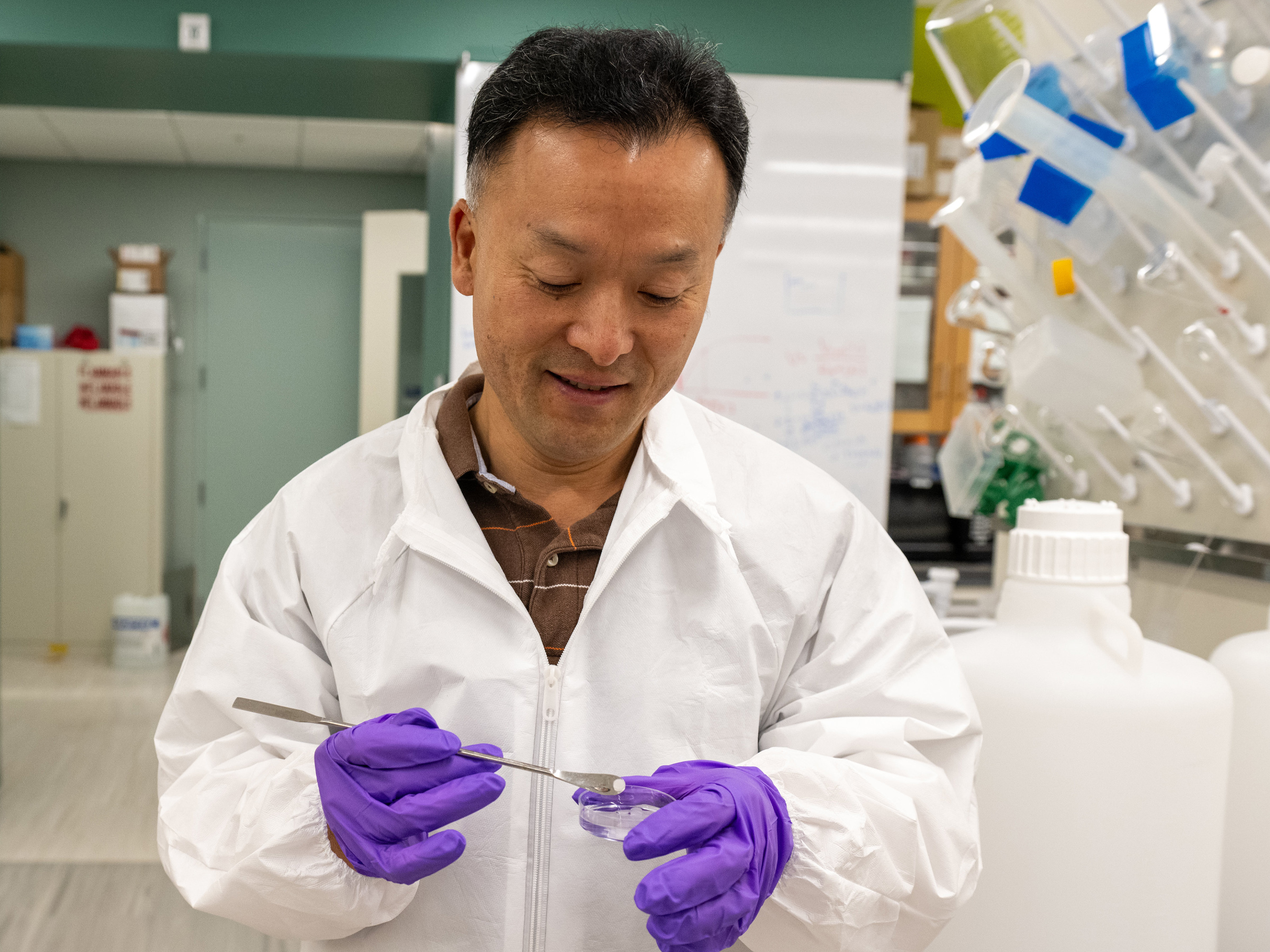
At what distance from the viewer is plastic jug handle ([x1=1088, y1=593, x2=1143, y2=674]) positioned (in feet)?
2.78

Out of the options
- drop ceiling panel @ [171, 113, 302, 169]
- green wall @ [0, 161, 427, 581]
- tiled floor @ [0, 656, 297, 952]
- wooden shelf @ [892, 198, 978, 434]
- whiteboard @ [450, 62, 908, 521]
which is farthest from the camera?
green wall @ [0, 161, 427, 581]

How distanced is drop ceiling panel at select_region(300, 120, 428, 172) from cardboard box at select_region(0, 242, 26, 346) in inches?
59.7

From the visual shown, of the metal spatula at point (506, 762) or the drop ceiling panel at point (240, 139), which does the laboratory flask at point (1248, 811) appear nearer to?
the metal spatula at point (506, 762)

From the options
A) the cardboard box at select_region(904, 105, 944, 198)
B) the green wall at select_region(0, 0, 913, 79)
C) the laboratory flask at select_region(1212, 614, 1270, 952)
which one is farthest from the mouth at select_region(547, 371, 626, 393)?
the cardboard box at select_region(904, 105, 944, 198)

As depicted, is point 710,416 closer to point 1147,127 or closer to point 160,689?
point 1147,127

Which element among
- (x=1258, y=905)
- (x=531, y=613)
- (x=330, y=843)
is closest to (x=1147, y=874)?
(x=1258, y=905)

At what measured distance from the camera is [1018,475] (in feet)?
5.21

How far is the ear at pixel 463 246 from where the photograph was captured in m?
0.86

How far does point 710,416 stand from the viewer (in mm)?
975

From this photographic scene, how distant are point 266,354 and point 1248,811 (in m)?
5.39

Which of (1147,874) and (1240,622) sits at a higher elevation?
(1240,622)

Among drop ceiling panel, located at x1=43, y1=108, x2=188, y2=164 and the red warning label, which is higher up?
drop ceiling panel, located at x1=43, y1=108, x2=188, y2=164

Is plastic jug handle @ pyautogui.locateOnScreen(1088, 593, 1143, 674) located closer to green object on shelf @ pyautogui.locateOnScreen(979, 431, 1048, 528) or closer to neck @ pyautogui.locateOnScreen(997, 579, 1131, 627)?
neck @ pyautogui.locateOnScreen(997, 579, 1131, 627)

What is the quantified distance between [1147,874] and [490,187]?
30.8 inches
